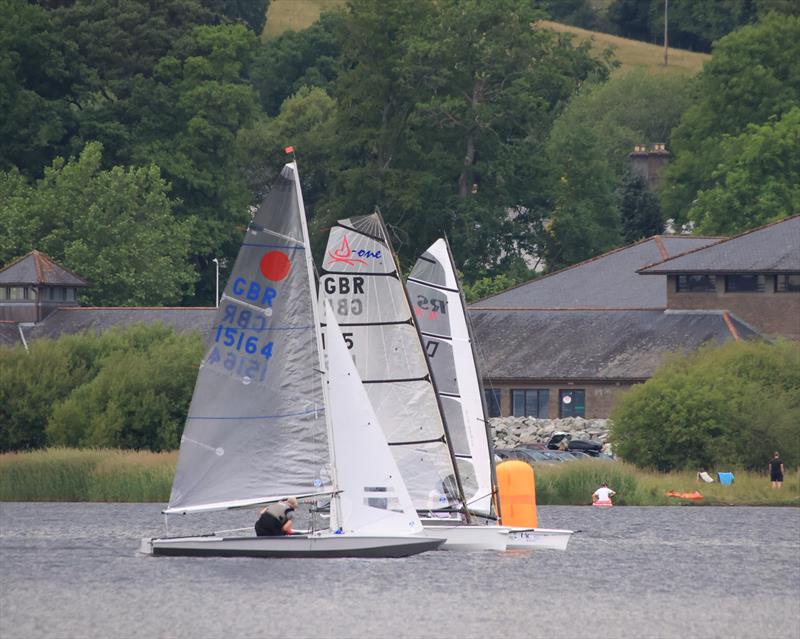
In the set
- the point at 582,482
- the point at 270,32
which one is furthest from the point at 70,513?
the point at 270,32

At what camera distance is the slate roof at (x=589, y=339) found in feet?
279

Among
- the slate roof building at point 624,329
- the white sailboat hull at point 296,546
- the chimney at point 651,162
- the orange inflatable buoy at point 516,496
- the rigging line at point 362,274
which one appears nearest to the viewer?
the white sailboat hull at point 296,546

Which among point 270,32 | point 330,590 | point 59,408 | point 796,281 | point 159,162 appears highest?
point 270,32

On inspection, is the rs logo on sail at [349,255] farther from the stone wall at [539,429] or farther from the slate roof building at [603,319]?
the slate roof building at [603,319]

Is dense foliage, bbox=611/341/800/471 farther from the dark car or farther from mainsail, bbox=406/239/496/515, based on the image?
Result: mainsail, bbox=406/239/496/515

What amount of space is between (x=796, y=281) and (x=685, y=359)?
16920mm

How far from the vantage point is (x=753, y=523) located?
6034 centimetres

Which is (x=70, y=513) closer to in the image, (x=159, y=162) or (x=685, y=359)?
(x=685, y=359)

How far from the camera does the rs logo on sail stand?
146ft

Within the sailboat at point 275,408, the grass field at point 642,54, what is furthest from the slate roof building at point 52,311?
the grass field at point 642,54

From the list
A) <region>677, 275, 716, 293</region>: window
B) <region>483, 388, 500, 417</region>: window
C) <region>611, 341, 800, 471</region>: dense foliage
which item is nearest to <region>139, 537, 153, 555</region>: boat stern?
<region>611, 341, 800, 471</region>: dense foliage

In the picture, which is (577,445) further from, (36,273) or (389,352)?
(389,352)

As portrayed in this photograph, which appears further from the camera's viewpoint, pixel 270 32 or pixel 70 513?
pixel 270 32

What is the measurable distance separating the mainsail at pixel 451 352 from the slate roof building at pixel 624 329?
1413 inches
